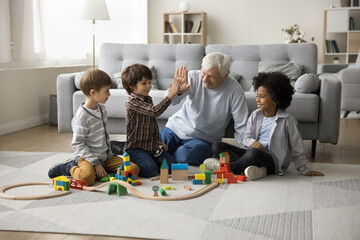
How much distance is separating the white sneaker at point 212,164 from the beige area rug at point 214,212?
0.31 meters

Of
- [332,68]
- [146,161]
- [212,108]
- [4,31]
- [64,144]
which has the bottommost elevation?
[64,144]

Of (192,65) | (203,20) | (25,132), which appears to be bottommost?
(25,132)

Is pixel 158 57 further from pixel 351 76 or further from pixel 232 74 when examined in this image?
pixel 351 76

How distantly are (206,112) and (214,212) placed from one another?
1.12 metres

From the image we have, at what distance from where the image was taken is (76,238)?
1.87 m

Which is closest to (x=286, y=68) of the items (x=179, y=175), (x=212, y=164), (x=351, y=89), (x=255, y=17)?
(x=212, y=164)

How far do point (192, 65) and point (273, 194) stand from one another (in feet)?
6.53

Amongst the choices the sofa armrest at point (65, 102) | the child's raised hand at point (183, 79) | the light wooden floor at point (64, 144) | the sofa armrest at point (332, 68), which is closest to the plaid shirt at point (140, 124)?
Answer: the child's raised hand at point (183, 79)

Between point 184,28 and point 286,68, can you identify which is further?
point 184,28

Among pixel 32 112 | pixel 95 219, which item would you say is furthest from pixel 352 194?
pixel 32 112

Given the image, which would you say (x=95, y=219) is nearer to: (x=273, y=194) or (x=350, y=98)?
(x=273, y=194)

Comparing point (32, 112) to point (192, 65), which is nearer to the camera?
point (192, 65)

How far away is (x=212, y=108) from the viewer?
3182 millimetres

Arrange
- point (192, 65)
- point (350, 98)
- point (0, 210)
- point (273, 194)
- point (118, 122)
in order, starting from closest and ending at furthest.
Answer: point (0, 210), point (273, 194), point (118, 122), point (192, 65), point (350, 98)
